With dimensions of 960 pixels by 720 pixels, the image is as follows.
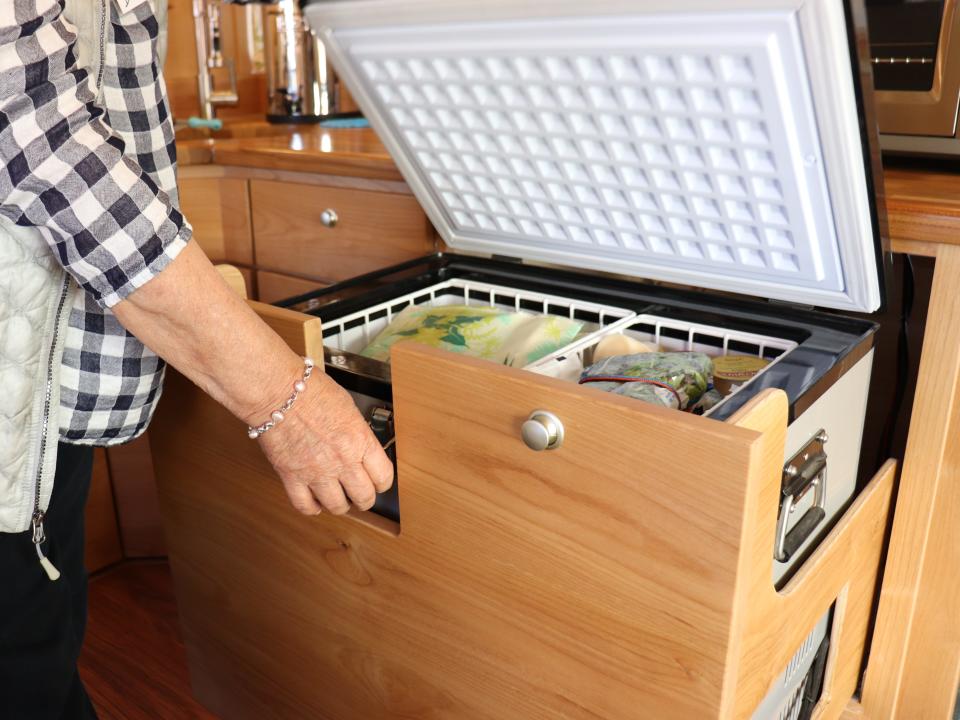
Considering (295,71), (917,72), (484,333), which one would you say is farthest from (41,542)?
(295,71)

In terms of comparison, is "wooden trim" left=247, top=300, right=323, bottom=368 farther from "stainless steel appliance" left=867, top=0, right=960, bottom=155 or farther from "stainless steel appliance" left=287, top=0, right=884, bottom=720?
"stainless steel appliance" left=867, top=0, right=960, bottom=155

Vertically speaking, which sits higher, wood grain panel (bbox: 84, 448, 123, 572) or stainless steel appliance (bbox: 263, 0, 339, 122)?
stainless steel appliance (bbox: 263, 0, 339, 122)

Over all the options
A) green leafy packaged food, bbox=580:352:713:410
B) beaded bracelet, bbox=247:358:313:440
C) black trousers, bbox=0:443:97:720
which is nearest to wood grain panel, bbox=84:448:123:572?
black trousers, bbox=0:443:97:720

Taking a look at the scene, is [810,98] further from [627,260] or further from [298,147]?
[298,147]

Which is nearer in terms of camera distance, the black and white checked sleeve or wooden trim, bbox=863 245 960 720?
the black and white checked sleeve

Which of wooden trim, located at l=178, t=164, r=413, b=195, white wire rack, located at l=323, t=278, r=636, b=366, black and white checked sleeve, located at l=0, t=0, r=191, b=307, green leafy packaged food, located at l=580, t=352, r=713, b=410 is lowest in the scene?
white wire rack, located at l=323, t=278, r=636, b=366

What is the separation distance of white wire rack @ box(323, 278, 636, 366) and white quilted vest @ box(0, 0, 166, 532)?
0.37 metres

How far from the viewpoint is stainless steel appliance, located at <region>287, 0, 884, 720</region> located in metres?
0.77

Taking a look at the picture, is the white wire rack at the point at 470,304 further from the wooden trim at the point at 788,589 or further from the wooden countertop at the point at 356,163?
the wooden trim at the point at 788,589

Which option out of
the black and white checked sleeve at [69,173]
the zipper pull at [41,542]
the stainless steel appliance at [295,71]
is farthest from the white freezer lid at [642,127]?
the stainless steel appliance at [295,71]

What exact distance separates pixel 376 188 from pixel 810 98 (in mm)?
797

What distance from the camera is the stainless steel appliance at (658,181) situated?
0.77 meters

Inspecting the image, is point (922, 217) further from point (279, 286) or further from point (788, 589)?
point (279, 286)

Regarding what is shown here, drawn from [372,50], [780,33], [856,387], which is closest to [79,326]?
[372,50]
